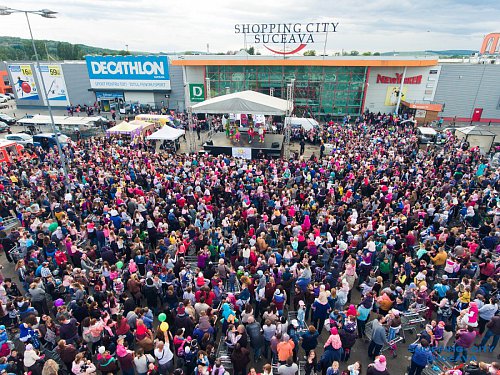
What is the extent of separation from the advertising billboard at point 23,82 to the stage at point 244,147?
29414mm

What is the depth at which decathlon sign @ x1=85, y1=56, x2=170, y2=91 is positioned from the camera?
3275 cm

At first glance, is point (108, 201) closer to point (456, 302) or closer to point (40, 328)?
point (40, 328)

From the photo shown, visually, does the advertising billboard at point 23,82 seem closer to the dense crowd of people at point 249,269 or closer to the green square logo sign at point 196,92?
the green square logo sign at point 196,92

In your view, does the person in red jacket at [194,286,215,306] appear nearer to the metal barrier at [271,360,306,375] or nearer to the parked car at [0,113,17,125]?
the metal barrier at [271,360,306,375]

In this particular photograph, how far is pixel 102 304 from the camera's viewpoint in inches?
288

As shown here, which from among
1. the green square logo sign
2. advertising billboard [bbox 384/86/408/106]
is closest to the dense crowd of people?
advertising billboard [bbox 384/86/408/106]

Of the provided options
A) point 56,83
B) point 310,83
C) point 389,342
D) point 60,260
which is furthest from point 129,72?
point 389,342

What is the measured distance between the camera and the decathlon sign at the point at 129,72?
32.8 metres

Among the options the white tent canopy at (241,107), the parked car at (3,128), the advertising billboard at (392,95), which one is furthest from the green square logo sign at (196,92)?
the advertising billboard at (392,95)

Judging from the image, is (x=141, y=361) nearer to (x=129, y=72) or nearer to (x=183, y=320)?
(x=183, y=320)

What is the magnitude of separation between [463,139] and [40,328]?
2302 centimetres

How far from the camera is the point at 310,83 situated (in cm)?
3083

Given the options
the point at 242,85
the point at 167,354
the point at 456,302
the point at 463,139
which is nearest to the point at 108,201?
the point at 167,354

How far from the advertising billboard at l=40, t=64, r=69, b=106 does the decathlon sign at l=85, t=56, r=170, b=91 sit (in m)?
4.78
